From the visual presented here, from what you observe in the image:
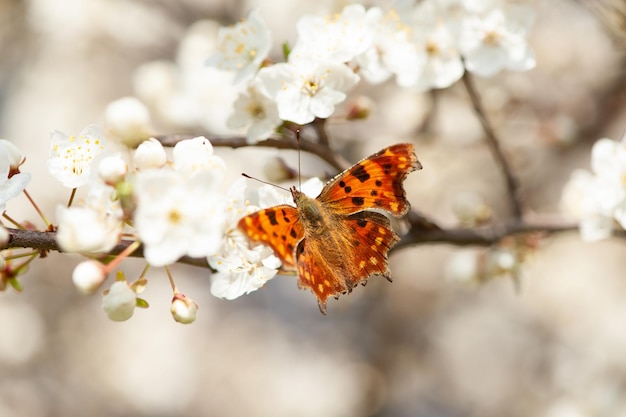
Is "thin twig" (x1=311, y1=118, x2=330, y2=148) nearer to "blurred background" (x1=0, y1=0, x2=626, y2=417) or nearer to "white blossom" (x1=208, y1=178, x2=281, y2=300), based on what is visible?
Answer: "white blossom" (x1=208, y1=178, x2=281, y2=300)

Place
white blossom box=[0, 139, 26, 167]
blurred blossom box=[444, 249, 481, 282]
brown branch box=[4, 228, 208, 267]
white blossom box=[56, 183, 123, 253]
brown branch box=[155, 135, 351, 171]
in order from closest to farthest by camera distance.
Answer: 1. white blossom box=[56, 183, 123, 253]
2. brown branch box=[4, 228, 208, 267]
3. white blossom box=[0, 139, 26, 167]
4. brown branch box=[155, 135, 351, 171]
5. blurred blossom box=[444, 249, 481, 282]

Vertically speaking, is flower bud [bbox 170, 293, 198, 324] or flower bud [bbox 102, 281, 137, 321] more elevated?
flower bud [bbox 102, 281, 137, 321]

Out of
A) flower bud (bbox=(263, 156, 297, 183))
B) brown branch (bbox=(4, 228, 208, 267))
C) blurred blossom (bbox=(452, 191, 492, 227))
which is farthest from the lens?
blurred blossom (bbox=(452, 191, 492, 227))

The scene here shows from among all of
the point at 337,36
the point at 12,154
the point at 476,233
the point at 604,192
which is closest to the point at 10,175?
the point at 12,154

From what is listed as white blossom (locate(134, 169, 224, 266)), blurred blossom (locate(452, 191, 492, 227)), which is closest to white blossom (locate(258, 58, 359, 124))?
white blossom (locate(134, 169, 224, 266))

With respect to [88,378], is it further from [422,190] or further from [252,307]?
[422,190]

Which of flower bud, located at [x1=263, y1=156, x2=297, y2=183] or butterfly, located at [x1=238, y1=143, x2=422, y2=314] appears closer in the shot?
butterfly, located at [x1=238, y1=143, x2=422, y2=314]
